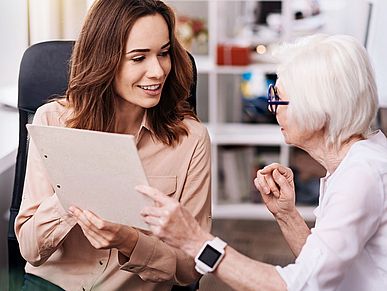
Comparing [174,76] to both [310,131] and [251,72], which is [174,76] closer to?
[310,131]

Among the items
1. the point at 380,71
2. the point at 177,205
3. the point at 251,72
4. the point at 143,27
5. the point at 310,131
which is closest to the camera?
the point at 177,205

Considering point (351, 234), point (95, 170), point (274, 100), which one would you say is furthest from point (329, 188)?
point (95, 170)

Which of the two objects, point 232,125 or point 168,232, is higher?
point 168,232

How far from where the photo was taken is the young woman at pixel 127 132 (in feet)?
5.48

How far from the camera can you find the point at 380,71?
10.9ft

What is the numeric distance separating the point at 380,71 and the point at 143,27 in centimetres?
186

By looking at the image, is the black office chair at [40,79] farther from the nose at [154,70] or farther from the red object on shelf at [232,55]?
the red object on shelf at [232,55]

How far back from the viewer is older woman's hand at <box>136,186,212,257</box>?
135 centimetres

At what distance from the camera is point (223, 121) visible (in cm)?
391

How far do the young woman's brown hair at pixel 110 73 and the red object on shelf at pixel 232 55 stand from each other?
1.85 meters

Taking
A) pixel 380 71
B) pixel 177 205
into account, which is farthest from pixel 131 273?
pixel 380 71

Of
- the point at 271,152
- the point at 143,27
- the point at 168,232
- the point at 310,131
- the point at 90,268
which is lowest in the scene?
the point at 271,152

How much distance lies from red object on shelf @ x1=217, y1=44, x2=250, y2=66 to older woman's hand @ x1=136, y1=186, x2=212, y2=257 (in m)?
2.37

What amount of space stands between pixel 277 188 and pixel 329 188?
28 centimetres
